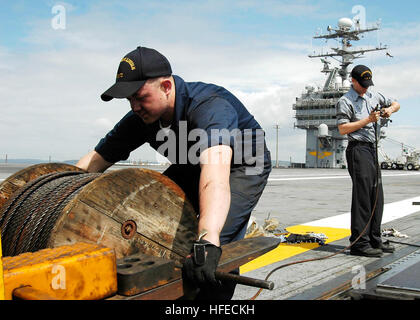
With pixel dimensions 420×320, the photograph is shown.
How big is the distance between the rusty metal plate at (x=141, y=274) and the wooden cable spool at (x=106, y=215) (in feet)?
0.70

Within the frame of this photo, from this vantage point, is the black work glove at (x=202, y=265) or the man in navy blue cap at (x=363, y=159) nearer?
the black work glove at (x=202, y=265)

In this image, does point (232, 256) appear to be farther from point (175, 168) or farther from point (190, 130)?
point (175, 168)

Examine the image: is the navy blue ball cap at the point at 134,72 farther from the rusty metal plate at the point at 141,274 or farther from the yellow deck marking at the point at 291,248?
the yellow deck marking at the point at 291,248

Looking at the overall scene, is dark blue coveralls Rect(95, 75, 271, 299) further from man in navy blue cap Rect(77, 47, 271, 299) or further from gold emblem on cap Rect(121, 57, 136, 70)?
gold emblem on cap Rect(121, 57, 136, 70)

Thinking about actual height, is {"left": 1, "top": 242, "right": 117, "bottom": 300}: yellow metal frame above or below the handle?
above

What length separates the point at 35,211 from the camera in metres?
2.15

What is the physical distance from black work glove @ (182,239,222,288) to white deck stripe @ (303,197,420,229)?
5.78m

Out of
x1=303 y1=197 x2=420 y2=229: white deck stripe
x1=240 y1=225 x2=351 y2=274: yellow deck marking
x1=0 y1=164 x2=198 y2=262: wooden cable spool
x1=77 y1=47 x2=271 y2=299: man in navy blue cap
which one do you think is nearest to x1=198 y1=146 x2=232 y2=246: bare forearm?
x1=77 y1=47 x2=271 y2=299: man in navy blue cap

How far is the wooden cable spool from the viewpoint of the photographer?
191 centimetres

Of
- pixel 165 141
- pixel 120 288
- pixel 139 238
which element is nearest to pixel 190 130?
pixel 165 141

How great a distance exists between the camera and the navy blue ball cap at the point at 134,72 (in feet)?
7.24

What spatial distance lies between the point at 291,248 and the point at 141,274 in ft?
12.8

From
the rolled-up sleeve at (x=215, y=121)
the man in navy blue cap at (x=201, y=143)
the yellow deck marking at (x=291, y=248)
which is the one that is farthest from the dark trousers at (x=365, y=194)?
the rolled-up sleeve at (x=215, y=121)
